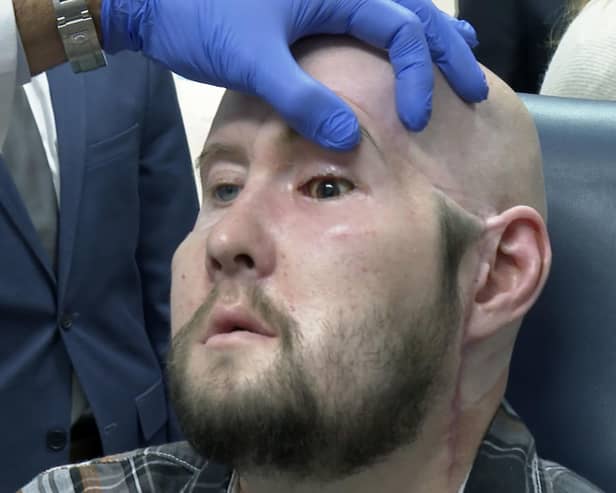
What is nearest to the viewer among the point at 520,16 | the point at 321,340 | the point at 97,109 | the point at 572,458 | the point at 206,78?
the point at 321,340

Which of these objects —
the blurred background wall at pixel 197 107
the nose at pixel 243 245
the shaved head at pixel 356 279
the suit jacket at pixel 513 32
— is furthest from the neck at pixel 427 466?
the blurred background wall at pixel 197 107

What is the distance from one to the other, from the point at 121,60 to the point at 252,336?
707 millimetres

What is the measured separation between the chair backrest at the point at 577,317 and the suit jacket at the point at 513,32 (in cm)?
84

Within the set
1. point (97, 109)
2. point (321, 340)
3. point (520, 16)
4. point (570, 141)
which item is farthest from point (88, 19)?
point (520, 16)

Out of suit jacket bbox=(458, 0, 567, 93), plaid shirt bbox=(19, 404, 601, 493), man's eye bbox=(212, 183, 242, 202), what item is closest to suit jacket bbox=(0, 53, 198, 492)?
plaid shirt bbox=(19, 404, 601, 493)

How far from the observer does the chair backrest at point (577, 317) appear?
1.19 metres

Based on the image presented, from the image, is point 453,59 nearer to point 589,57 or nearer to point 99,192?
point 589,57

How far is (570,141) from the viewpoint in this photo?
1267 millimetres

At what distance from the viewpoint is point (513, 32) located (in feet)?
6.83

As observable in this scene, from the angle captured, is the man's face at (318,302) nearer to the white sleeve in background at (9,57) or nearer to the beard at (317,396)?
the beard at (317,396)

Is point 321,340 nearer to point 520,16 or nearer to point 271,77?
point 271,77

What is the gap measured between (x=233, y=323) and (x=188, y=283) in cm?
10

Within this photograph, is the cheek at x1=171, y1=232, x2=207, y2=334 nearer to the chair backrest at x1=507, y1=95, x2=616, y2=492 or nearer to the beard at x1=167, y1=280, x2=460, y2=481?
the beard at x1=167, y1=280, x2=460, y2=481

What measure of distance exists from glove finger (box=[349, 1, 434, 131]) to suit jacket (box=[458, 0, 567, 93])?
44.2 inches
